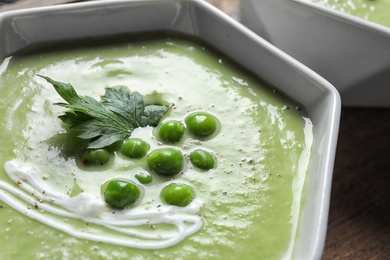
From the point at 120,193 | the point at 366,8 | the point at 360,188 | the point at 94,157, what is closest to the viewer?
the point at 120,193

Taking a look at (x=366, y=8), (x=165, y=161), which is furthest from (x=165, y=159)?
(x=366, y=8)

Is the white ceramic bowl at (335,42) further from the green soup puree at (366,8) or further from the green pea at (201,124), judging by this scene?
the green pea at (201,124)

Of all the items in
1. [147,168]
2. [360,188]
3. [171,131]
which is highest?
[360,188]

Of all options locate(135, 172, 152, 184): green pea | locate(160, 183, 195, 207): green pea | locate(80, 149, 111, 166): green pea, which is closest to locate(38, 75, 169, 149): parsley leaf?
locate(80, 149, 111, 166): green pea

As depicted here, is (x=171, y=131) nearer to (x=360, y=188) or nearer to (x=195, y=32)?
(x=195, y=32)

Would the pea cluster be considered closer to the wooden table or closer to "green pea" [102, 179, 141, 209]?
"green pea" [102, 179, 141, 209]

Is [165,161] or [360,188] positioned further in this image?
[360,188]
